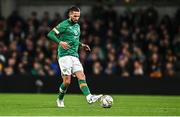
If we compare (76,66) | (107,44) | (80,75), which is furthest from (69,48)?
(107,44)

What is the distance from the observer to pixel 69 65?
621 inches

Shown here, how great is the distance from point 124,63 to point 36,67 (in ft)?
10.7

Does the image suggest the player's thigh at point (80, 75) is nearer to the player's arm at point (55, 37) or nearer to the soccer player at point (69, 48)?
the soccer player at point (69, 48)

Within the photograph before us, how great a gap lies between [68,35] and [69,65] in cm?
71

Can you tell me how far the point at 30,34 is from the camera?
28.3 metres

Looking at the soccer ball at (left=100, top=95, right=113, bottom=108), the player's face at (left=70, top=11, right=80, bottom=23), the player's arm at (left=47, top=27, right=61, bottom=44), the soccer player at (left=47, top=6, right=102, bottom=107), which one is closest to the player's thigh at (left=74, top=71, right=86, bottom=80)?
the soccer player at (left=47, top=6, right=102, bottom=107)

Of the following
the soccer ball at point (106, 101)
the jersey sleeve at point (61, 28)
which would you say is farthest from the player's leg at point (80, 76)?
the jersey sleeve at point (61, 28)

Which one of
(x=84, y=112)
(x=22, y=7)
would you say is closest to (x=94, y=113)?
(x=84, y=112)

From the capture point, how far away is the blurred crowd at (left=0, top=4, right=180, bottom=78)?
25750mm

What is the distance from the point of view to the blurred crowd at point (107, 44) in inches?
1014

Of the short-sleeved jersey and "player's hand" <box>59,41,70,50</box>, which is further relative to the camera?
the short-sleeved jersey

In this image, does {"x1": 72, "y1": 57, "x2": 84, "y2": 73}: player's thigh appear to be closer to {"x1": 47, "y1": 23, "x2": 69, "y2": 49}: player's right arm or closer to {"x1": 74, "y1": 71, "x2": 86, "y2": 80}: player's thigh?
{"x1": 74, "y1": 71, "x2": 86, "y2": 80}: player's thigh

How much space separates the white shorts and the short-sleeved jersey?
0.10 metres

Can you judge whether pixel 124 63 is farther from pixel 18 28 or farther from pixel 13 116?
pixel 13 116
